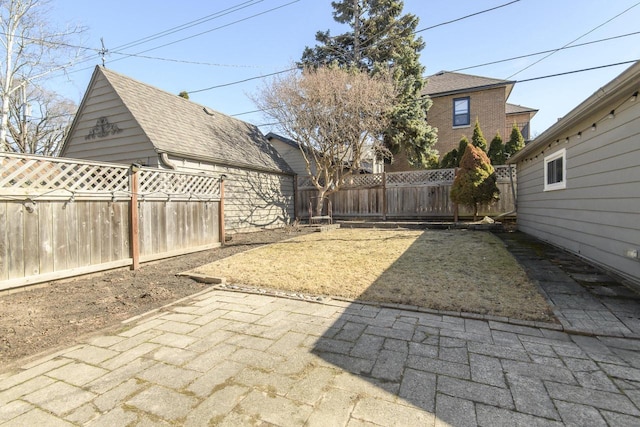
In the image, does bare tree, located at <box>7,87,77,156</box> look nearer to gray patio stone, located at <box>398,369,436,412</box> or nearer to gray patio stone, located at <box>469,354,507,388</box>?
gray patio stone, located at <box>398,369,436,412</box>

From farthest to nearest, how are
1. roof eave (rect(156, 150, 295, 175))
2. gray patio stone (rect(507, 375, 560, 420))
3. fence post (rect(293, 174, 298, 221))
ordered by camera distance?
fence post (rect(293, 174, 298, 221)) < roof eave (rect(156, 150, 295, 175)) < gray patio stone (rect(507, 375, 560, 420))

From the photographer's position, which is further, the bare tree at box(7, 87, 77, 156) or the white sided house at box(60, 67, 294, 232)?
the bare tree at box(7, 87, 77, 156)

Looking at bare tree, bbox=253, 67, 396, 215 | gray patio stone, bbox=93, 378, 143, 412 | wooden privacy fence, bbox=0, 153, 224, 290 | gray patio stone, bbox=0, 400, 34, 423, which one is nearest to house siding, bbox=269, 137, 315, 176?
bare tree, bbox=253, 67, 396, 215

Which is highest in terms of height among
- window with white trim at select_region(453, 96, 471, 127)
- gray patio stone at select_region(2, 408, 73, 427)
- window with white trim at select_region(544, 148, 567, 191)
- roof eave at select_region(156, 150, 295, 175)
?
window with white trim at select_region(453, 96, 471, 127)

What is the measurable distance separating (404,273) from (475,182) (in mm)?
6742

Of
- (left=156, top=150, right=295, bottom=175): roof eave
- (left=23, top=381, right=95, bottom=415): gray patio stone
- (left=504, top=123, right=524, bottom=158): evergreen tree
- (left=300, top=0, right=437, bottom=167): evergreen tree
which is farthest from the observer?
(left=300, top=0, right=437, bottom=167): evergreen tree

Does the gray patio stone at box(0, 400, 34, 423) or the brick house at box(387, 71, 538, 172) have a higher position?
the brick house at box(387, 71, 538, 172)

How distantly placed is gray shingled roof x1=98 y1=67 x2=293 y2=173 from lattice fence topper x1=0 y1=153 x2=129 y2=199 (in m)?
3.08

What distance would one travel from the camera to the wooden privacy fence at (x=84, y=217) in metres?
3.84

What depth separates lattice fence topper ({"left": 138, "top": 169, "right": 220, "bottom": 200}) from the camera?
5.66 m

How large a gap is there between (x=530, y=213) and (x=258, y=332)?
8.73m

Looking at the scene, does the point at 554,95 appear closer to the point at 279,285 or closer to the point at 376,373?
the point at 279,285

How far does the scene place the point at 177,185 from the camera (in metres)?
6.40

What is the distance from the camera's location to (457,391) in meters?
1.92
